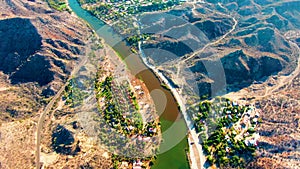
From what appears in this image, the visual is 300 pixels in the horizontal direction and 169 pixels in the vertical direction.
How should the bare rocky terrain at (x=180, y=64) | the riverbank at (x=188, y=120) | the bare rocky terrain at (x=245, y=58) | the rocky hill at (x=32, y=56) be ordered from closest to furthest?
the bare rocky terrain at (x=180, y=64) → the riverbank at (x=188, y=120) → the bare rocky terrain at (x=245, y=58) → the rocky hill at (x=32, y=56)

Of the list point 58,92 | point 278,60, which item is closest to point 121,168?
point 58,92

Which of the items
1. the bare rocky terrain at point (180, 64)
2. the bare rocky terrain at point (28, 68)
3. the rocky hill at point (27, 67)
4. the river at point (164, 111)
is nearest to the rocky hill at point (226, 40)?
the bare rocky terrain at point (180, 64)

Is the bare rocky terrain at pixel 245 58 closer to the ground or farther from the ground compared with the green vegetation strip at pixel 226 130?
farther from the ground

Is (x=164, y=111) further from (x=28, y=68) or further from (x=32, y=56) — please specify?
(x=32, y=56)

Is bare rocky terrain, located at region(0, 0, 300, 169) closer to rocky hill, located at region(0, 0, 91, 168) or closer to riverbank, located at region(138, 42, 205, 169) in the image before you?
rocky hill, located at region(0, 0, 91, 168)

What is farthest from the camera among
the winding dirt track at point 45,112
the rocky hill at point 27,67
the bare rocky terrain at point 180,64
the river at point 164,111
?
the river at point 164,111

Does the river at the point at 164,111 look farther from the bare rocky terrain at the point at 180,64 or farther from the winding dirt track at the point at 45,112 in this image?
the winding dirt track at the point at 45,112

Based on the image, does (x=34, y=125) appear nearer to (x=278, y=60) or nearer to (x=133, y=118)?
(x=133, y=118)

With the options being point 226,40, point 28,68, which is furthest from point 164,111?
point 28,68
